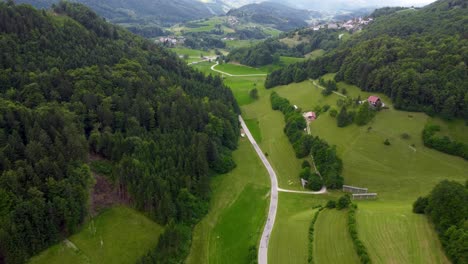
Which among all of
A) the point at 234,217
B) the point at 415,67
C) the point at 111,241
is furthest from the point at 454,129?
the point at 111,241

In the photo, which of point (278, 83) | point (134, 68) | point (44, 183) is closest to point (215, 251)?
point (44, 183)

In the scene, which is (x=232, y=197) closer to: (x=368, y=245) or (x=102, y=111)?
(x=368, y=245)

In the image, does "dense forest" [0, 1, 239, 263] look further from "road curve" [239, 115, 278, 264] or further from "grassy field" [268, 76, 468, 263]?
"grassy field" [268, 76, 468, 263]

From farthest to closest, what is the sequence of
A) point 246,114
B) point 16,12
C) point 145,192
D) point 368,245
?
point 246,114, point 16,12, point 145,192, point 368,245

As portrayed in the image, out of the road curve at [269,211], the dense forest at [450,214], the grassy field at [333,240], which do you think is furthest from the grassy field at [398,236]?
the road curve at [269,211]

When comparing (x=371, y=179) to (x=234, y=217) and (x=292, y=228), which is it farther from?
(x=234, y=217)

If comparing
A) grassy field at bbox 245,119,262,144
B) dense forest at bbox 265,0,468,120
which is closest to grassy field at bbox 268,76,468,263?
dense forest at bbox 265,0,468,120
